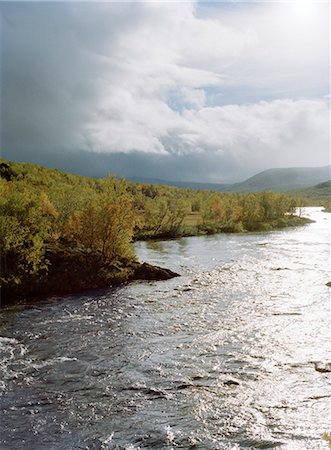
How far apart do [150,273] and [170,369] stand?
24597 millimetres

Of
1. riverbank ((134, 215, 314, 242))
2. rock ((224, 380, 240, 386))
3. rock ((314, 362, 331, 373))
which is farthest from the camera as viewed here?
riverbank ((134, 215, 314, 242))

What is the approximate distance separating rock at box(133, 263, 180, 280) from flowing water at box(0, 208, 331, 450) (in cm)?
400

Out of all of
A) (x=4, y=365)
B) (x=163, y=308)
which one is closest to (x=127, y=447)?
(x=4, y=365)

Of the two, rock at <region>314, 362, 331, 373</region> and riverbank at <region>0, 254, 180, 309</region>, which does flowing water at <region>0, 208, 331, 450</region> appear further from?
riverbank at <region>0, 254, 180, 309</region>

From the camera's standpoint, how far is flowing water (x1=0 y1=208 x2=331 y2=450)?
55.7ft

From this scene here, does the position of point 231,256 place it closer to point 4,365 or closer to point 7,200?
point 7,200

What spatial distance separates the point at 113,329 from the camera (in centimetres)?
3000

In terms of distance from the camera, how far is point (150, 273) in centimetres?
4741

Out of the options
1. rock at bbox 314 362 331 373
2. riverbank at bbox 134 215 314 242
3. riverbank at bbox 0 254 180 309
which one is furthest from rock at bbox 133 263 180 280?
riverbank at bbox 134 215 314 242

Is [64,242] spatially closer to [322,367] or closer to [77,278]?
[77,278]

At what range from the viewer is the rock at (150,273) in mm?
47062

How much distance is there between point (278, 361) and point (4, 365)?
15.0 m

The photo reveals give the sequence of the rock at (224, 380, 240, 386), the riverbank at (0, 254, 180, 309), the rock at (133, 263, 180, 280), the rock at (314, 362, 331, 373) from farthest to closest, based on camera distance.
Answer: the rock at (133, 263, 180, 280), the riverbank at (0, 254, 180, 309), the rock at (314, 362, 331, 373), the rock at (224, 380, 240, 386)

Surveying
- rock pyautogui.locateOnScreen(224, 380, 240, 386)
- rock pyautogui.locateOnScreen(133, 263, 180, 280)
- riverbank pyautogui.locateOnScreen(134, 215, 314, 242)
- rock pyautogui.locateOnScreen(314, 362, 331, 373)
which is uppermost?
riverbank pyautogui.locateOnScreen(134, 215, 314, 242)
